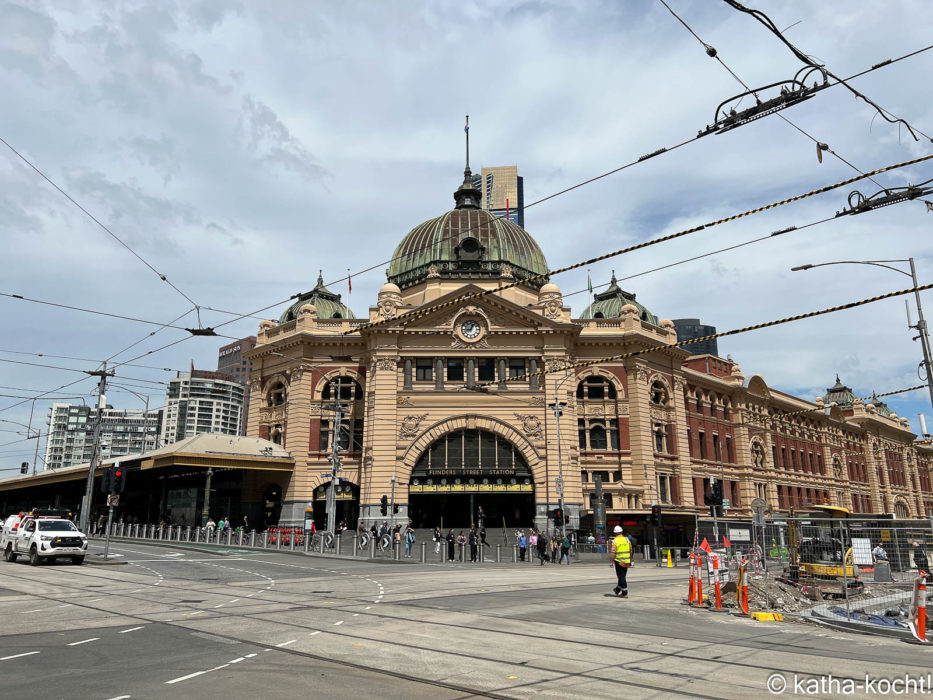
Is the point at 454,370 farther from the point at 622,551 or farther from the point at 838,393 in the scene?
the point at 838,393

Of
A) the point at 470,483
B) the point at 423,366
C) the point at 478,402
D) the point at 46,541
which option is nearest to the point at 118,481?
the point at 46,541

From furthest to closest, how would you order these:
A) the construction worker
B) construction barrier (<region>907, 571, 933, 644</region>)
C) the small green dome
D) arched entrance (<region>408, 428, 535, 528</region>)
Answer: the small green dome, arched entrance (<region>408, 428, 535, 528</region>), the construction worker, construction barrier (<region>907, 571, 933, 644</region>)

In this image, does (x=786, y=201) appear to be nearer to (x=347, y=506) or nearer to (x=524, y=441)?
(x=524, y=441)

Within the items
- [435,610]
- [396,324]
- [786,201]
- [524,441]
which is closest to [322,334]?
[396,324]

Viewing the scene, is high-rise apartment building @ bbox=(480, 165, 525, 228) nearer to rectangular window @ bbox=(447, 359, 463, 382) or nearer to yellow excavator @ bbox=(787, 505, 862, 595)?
rectangular window @ bbox=(447, 359, 463, 382)

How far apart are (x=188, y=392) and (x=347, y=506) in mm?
154607

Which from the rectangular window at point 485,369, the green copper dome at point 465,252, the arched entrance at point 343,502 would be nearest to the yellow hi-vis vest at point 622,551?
the rectangular window at point 485,369

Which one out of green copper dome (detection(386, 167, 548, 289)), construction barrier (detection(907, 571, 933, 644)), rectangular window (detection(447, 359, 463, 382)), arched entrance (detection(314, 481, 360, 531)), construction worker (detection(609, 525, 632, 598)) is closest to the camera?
construction barrier (detection(907, 571, 933, 644))

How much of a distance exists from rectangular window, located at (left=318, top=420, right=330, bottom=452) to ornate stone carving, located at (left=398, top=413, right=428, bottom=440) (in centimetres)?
700

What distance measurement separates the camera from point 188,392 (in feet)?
634

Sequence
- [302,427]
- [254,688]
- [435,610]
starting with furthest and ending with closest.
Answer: [302,427] → [435,610] → [254,688]

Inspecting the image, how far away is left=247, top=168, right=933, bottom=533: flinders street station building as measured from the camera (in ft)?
167

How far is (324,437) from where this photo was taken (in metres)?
55.0

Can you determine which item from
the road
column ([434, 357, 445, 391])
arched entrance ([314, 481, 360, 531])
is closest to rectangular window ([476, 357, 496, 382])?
column ([434, 357, 445, 391])
